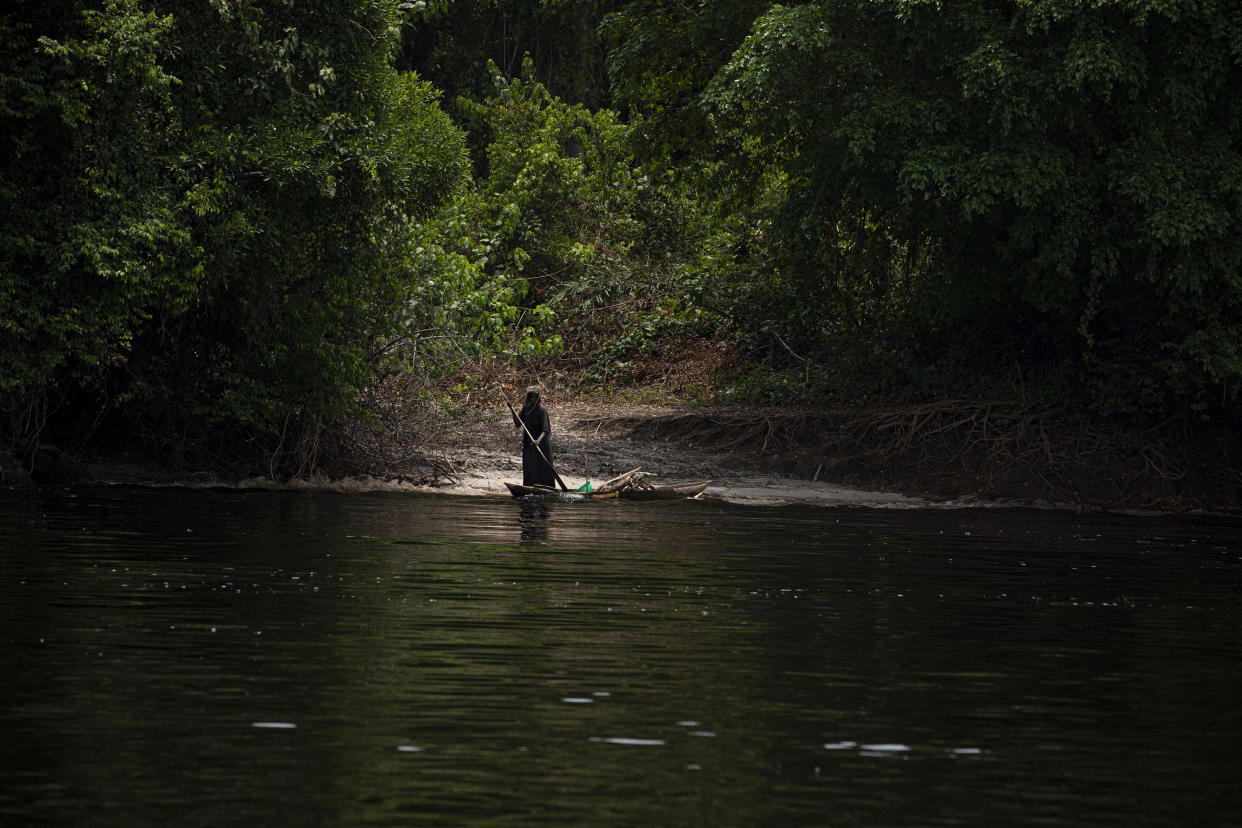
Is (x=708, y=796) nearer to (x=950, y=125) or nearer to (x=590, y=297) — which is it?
(x=950, y=125)

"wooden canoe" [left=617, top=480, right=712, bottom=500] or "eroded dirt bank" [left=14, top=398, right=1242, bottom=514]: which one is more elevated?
"eroded dirt bank" [left=14, top=398, right=1242, bottom=514]

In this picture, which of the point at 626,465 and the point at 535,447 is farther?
the point at 626,465

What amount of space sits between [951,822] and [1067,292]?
2056 centimetres

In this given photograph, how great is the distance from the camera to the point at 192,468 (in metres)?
26.0

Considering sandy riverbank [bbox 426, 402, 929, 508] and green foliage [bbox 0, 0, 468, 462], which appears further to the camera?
sandy riverbank [bbox 426, 402, 929, 508]

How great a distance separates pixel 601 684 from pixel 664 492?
1576 centimetres

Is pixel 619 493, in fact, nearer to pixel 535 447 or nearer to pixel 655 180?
pixel 535 447

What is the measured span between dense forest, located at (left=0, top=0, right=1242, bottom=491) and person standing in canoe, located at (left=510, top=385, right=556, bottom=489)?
2.58 metres

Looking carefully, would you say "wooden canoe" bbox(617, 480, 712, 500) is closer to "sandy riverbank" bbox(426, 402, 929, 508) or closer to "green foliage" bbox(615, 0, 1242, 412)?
"sandy riverbank" bbox(426, 402, 929, 508)

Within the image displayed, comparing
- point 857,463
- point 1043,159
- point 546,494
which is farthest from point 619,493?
point 1043,159

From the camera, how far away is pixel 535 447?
2503 centimetres

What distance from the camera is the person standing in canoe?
2491cm

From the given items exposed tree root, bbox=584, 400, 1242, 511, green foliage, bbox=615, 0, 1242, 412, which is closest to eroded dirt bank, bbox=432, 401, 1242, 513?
exposed tree root, bbox=584, 400, 1242, 511

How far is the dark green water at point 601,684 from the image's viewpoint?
22.3ft
